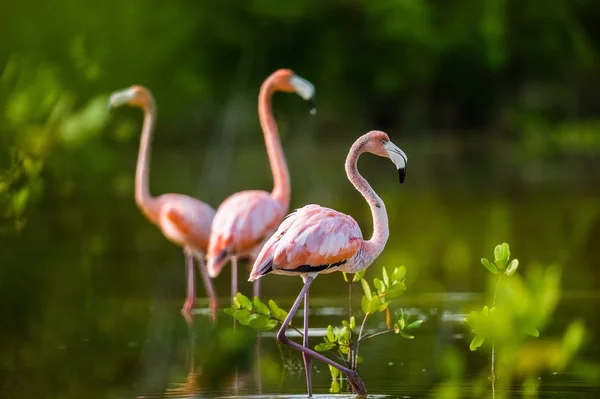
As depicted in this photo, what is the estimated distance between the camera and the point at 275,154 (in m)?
9.36

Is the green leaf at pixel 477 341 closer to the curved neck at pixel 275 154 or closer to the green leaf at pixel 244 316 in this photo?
the green leaf at pixel 244 316

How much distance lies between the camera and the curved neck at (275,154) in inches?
363

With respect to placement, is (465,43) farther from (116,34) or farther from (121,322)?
(121,322)

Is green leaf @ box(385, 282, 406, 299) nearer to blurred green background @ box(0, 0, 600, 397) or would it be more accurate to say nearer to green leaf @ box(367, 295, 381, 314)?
green leaf @ box(367, 295, 381, 314)

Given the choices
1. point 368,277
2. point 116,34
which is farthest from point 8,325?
point 116,34

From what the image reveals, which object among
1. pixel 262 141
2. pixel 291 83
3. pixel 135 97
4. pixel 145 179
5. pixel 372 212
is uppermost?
pixel 262 141

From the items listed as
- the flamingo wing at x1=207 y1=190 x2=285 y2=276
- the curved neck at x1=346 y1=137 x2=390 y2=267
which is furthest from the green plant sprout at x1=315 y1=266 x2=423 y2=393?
the flamingo wing at x1=207 y1=190 x2=285 y2=276

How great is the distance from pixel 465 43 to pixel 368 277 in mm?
23668

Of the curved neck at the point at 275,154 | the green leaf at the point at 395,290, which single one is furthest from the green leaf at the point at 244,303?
the curved neck at the point at 275,154

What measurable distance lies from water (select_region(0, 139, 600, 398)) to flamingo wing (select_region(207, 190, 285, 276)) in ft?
1.53

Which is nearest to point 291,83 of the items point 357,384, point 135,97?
point 135,97

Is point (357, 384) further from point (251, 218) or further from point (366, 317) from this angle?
point (251, 218)

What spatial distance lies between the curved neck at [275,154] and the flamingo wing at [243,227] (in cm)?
7

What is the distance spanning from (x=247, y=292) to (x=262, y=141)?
26515 millimetres
